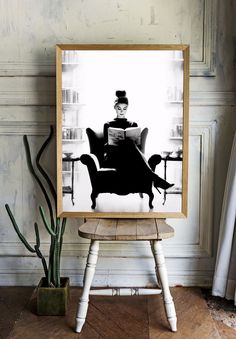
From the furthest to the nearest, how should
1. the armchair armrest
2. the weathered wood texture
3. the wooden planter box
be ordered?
1. the armchair armrest
2. the wooden planter box
3. the weathered wood texture

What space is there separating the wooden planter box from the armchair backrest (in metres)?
0.75

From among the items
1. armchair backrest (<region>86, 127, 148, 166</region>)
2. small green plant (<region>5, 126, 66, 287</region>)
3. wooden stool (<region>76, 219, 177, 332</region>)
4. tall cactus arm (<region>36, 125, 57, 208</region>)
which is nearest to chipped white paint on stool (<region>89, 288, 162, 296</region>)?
wooden stool (<region>76, 219, 177, 332</region>)

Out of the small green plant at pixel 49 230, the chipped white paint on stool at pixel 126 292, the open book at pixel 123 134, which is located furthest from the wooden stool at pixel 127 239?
the open book at pixel 123 134

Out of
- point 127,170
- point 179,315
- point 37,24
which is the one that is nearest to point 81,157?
point 127,170

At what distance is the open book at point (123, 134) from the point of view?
254 centimetres

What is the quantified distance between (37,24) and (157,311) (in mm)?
1790

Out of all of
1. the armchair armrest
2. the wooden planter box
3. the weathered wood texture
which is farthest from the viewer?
the armchair armrest

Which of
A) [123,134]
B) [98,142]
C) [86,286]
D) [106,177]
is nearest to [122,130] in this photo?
[123,134]

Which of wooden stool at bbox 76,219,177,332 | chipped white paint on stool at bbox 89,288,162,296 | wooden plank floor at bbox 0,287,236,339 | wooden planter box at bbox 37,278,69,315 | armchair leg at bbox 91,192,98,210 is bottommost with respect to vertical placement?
wooden plank floor at bbox 0,287,236,339

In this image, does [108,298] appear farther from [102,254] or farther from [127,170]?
[127,170]

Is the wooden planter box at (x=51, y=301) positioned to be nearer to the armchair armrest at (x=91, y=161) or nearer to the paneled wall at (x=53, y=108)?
the paneled wall at (x=53, y=108)

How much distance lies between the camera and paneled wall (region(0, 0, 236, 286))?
266 cm

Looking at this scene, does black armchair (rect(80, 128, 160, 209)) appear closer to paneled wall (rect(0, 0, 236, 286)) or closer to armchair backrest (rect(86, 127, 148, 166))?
armchair backrest (rect(86, 127, 148, 166))

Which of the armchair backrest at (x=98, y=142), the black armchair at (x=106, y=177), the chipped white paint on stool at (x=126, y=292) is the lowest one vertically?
the chipped white paint on stool at (x=126, y=292)
